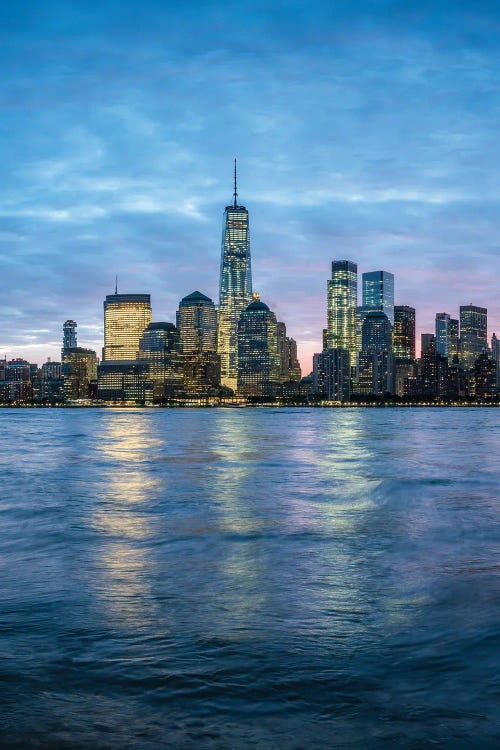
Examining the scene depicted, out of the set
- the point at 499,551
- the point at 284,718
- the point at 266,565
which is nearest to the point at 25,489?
the point at 266,565

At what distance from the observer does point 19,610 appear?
16.1m

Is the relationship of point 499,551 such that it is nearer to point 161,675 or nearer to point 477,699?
point 477,699

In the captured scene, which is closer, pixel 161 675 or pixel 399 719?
pixel 399 719

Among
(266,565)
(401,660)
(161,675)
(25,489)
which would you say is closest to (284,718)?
(161,675)

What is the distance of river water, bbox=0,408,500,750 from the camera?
10.2m

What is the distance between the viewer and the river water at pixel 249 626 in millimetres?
10211

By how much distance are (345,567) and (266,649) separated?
27.3 ft

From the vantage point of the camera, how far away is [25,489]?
46.1m

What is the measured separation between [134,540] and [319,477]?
28.7 meters

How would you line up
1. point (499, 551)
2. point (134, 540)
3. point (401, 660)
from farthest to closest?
point (134, 540), point (499, 551), point (401, 660)

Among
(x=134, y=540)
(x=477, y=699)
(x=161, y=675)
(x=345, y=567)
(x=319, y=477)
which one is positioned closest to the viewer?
(x=477, y=699)

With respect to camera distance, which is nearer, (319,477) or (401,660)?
(401,660)

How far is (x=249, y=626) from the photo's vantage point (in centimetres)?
1509

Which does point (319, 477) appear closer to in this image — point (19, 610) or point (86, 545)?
point (86, 545)
